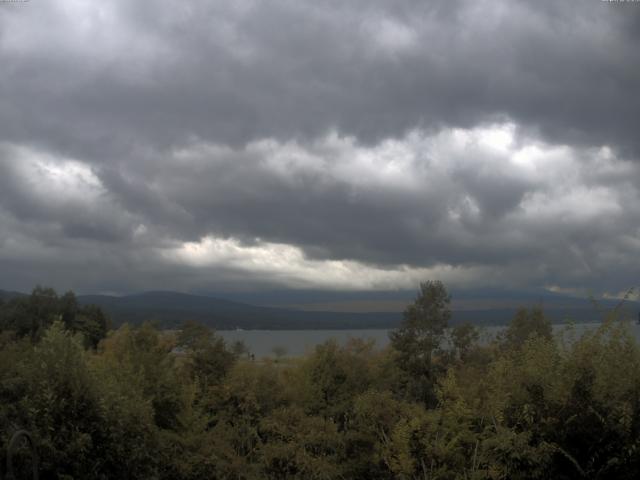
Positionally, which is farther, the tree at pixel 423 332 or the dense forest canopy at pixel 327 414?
the tree at pixel 423 332

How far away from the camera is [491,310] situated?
221 feet

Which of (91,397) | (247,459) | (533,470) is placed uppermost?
(91,397)

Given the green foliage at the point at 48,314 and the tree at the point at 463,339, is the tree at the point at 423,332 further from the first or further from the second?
the green foliage at the point at 48,314

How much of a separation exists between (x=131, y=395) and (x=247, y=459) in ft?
14.7

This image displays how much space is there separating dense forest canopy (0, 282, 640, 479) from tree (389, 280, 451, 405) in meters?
1.37

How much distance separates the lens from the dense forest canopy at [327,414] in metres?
10.5

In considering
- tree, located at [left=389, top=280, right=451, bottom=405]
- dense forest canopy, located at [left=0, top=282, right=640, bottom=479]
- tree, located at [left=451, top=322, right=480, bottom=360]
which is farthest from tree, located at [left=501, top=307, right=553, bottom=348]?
dense forest canopy, located at [left=0, top=282, right=640, bottom=479]

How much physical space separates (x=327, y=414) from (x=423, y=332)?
6.87 m

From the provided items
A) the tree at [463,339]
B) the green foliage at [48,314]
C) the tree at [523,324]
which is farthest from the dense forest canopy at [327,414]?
the green foliage at [48,314]

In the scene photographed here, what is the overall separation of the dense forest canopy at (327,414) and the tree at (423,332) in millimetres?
1367

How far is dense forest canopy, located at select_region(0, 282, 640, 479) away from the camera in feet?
34.4

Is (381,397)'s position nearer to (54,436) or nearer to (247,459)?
(247,459)

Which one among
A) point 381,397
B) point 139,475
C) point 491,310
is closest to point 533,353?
point 381,397

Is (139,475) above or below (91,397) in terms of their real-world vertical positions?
below
